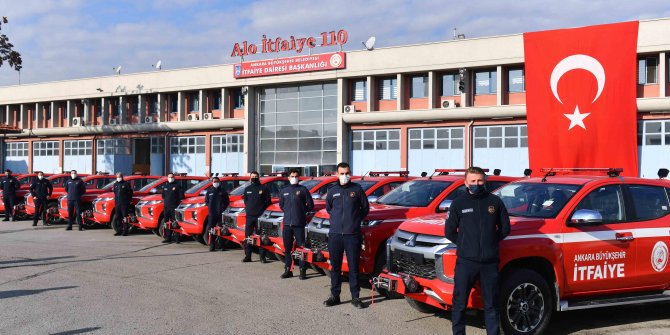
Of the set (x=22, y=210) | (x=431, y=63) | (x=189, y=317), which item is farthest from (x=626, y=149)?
(x=22, y=210)

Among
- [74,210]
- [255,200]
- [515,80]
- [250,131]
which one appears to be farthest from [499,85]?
[255,200]

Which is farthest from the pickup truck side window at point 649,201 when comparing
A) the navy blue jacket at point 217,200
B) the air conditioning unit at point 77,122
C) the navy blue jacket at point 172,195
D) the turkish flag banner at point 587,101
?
the air conditioning unit at point 77,122

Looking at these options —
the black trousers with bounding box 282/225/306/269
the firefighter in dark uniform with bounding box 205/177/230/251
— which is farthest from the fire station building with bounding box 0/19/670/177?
the black trousers with bounding box 282/225/306/269

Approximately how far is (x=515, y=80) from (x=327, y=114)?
36.8 feet

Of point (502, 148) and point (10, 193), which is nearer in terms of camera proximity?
point (10, 193)

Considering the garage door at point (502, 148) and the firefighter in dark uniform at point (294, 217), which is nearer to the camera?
the firefighter in dark uniform at point (294, 217)

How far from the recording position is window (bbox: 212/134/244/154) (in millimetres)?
40625

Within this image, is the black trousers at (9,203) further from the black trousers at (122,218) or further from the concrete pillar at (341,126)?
the concrete pillar at (341,126)

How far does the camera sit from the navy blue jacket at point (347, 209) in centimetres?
820

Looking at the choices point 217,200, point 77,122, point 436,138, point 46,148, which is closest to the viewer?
point 217,200

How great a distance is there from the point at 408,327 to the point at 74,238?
474 inches

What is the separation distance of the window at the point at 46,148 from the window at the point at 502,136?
35513 millimetres

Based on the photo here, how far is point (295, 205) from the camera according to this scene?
10.1m

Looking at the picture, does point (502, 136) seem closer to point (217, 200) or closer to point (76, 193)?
point (76, 193)
